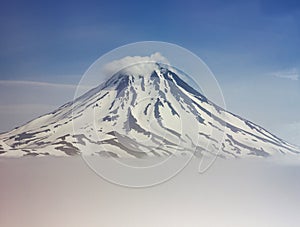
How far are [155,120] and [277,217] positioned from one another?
782mm

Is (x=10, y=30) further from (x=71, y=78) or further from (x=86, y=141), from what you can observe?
(x=86, y=141)

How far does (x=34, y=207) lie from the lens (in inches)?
104

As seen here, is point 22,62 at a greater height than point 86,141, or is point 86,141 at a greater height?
point 22,62

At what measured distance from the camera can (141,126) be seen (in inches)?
105

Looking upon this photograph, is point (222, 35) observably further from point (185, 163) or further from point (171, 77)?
point (185, 163)

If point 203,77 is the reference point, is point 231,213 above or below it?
below

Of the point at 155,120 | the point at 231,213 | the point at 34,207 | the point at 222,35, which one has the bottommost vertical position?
the point at 34,207

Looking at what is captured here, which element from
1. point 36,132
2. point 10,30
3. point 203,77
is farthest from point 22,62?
point 203,77

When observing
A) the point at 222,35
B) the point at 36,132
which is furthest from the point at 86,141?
the point at 222,35

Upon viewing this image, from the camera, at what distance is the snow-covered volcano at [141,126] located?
266 centimetres

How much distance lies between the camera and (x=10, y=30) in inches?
106

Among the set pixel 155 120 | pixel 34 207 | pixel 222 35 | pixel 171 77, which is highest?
pixel 222 35

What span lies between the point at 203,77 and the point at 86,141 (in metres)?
0.67

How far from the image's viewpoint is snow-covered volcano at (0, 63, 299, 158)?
266 cm
